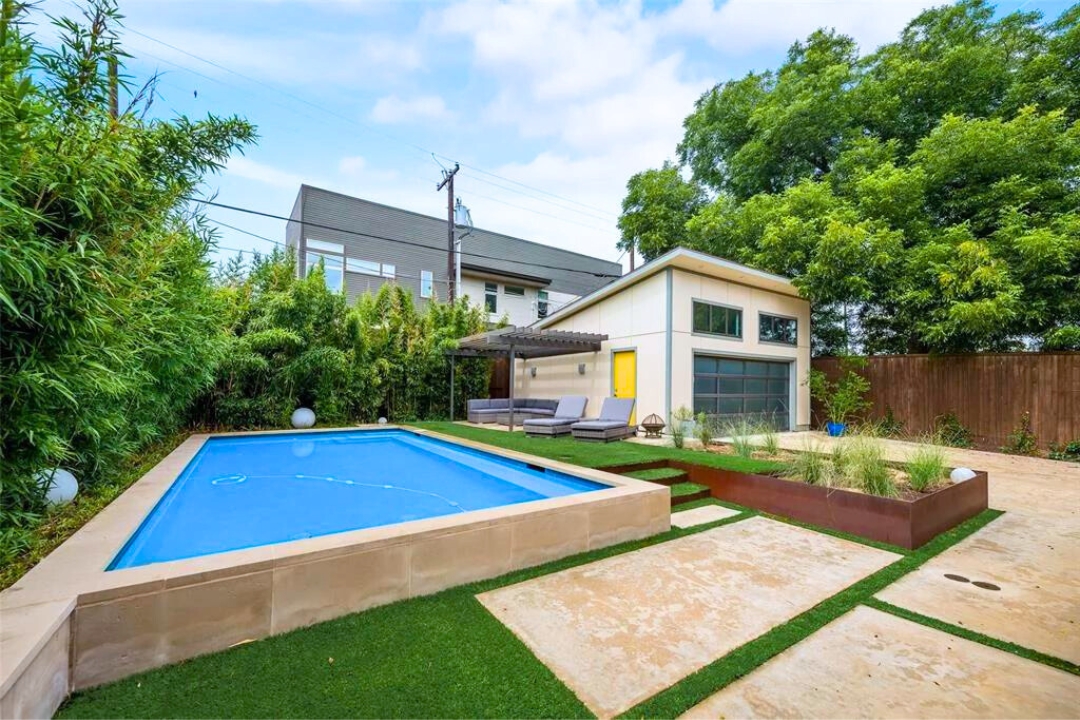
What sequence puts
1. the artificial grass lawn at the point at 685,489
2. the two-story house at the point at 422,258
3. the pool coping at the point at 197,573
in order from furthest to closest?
1. the two-story house at the point at 422,258
2. the artificial grass lawn at the point at 685,489
3. the pool coping at the point at 197,573

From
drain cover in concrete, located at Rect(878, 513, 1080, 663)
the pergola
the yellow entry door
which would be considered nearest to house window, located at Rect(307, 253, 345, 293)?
the pergola

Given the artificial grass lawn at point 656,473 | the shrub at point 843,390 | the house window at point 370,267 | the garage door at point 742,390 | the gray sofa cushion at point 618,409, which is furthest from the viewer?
the house window at point 370,267

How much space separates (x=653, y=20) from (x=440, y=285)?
1084 centimetres

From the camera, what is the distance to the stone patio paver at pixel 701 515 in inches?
173

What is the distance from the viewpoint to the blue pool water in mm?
3842

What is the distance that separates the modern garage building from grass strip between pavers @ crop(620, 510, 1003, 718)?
21.0 feet

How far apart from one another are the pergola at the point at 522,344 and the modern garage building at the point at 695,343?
15.8 inches

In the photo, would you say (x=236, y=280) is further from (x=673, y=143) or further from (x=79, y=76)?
(x=673, y=143)

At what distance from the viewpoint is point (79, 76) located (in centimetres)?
278

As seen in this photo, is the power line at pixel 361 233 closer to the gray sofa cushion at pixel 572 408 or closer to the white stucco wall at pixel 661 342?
the white stucco wall at pixel 661 342

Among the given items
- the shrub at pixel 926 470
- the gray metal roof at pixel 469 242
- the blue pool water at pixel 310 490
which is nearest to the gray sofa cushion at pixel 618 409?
the blue pool water at pixel 310 490

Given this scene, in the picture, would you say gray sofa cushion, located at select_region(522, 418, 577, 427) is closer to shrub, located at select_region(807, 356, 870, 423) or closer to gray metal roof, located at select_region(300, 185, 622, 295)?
shrub, located at select_region(807, 356, 870, 423)

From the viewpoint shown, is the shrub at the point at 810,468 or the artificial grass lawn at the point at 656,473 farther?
the artificial grass lawn at the point at 656,473

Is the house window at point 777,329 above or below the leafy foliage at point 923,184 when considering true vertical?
below
